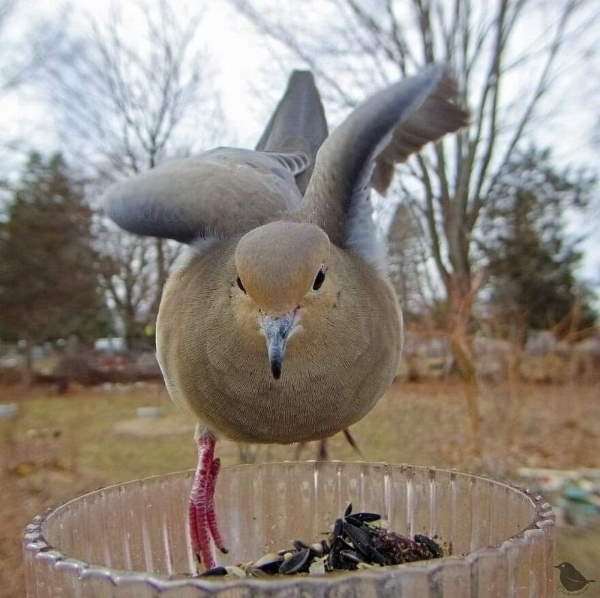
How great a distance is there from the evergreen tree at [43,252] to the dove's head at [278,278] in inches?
414

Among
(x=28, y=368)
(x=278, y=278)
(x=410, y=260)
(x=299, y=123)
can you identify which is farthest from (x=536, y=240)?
(x=278, y=278)

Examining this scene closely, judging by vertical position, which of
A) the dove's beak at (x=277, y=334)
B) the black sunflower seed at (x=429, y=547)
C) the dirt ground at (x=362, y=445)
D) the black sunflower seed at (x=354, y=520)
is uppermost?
the dove's beak at (x=277, y=334)

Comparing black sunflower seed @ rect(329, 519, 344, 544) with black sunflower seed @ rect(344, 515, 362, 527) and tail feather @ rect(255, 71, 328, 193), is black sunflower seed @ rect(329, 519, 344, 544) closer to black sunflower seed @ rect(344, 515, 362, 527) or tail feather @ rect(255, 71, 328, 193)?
black sunflower seed @ rect(344, 515, 362, 527)

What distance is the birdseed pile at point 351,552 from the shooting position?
103 centimetres

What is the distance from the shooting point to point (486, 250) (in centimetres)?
1288

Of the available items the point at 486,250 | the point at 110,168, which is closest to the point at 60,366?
the point at 110,168

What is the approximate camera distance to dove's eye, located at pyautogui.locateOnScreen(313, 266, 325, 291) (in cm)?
123

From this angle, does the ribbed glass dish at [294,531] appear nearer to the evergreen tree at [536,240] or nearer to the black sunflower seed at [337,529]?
the black sunflower seed at [337,529]

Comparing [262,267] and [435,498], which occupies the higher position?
[262,267]

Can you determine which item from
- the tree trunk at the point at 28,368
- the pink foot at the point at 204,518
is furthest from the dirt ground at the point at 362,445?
the tree trunk at the point at 28,368

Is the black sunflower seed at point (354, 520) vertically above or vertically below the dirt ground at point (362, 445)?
above

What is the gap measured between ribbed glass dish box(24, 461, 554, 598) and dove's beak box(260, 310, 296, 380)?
220 mm

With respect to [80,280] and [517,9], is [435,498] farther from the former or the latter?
[80,280]

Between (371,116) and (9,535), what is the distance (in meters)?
3.69
